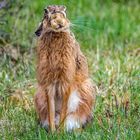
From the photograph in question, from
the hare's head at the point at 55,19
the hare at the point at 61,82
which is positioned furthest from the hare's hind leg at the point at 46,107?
the hare's head at the point at 55,19

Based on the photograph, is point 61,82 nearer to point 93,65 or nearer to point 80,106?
point 80,106

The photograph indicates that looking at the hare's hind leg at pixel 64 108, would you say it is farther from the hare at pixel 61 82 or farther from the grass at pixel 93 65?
the grass at pixel 93 65

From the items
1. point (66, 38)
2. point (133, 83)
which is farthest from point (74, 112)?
point (133, 83)

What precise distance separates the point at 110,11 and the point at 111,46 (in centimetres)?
159

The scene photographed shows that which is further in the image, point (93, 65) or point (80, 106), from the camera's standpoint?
point (93, 65)

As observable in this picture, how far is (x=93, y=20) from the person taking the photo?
10.1 meters

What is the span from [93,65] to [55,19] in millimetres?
2685

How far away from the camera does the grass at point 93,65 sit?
6105 millimetres

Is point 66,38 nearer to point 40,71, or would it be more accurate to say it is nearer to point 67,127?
point 40,71

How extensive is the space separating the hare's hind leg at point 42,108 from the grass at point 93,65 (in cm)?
10

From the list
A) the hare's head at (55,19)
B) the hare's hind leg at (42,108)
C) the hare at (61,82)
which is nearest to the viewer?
the hare's head at (55,19)

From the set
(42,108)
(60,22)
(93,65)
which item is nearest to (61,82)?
(42,108)

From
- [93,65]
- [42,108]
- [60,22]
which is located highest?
[60,22]

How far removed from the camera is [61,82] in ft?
19.3
